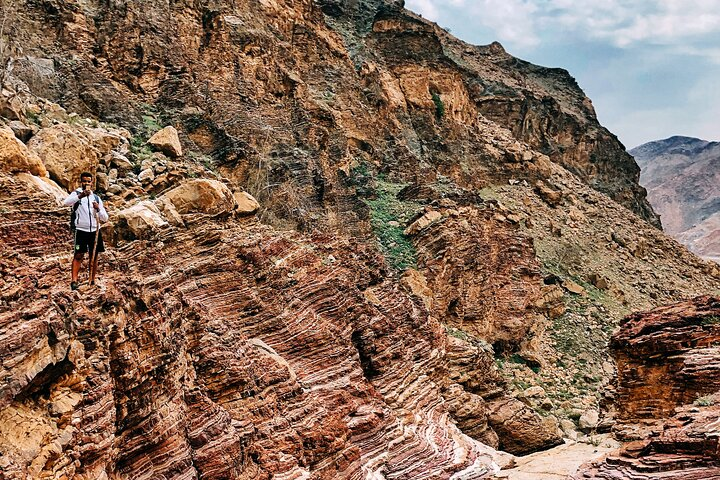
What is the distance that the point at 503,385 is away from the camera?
54.2 ft

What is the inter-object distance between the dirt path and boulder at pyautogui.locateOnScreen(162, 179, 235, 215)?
22.7ft

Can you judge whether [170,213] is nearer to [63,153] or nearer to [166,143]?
[63,153]

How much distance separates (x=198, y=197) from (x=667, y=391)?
1063cm

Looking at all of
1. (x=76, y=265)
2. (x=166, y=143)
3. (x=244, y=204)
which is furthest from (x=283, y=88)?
(x=76, y=265)

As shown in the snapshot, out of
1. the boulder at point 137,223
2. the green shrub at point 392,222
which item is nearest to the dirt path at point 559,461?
the boulder at point 137,223

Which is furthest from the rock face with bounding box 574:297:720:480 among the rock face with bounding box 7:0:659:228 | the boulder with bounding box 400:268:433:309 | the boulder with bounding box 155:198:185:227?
the rock face with bounding box 7:0:659:228

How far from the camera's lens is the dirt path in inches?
416

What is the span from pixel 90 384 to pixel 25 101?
22.4 feet

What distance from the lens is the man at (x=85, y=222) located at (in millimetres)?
5887

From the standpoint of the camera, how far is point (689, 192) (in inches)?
5817

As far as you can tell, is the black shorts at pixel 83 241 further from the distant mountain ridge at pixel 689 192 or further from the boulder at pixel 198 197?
the distant mountain ridge at pixel 689 192

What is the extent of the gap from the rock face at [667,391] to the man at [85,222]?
8096 millimetres

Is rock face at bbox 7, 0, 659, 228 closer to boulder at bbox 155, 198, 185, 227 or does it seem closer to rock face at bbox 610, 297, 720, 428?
boulder at bbox 155, 198, 185, 227

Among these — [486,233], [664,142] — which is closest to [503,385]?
[486,233]
